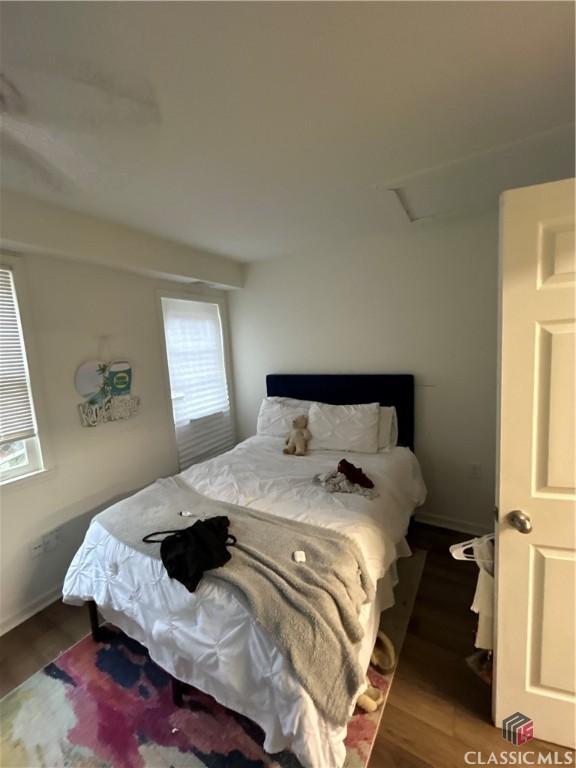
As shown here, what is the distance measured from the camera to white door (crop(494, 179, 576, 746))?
3.60 feet

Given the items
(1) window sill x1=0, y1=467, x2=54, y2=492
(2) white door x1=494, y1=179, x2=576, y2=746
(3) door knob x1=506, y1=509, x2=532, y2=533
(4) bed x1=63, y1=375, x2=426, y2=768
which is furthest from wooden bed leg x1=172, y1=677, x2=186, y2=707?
(3) door knob x1=506, y1=509, x2=532, y2=533

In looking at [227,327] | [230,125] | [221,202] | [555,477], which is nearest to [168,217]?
[221,202]

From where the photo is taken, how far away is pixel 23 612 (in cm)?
209

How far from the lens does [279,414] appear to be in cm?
314

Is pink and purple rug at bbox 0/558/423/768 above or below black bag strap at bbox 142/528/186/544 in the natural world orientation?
below

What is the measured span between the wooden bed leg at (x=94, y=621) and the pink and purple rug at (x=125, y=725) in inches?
4.7

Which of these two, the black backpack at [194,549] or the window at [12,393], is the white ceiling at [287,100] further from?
the black backpack at [194,549]

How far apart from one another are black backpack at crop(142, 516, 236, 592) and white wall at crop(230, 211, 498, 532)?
1.94 m

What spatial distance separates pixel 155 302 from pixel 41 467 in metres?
1.54

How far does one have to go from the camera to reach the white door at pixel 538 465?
3.60 feet
